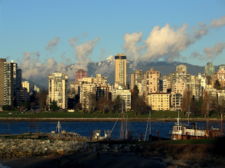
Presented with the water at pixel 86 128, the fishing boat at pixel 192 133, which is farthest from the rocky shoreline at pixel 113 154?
the water at pixel 86 128

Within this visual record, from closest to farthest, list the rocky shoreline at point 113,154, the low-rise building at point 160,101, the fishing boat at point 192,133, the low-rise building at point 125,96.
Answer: the rocky shoreline at point 113,154 → the fishing boat at point 192,133 → the low-rise building at point 125,96 → the low-rise building at point 160,101

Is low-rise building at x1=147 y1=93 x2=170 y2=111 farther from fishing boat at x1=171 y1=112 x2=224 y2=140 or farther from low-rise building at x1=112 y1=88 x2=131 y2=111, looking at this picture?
fishing boat at x1=171 y1=112 x2=224 y2=140

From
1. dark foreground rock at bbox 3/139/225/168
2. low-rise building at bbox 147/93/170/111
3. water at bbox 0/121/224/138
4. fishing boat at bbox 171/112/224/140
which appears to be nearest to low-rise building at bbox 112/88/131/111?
low-rise building at bbox 147/93/170/111

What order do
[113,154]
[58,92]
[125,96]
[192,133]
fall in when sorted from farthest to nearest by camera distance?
[58,92]
[125,96]
[192,133]
[113,154]

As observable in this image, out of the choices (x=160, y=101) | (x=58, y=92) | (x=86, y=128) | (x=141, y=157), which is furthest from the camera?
(x=58, y=92)

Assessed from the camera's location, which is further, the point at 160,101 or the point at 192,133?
the point at 160,101

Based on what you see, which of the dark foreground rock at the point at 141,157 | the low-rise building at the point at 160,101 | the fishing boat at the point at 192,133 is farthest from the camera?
the low-rise building at the point at 160,101

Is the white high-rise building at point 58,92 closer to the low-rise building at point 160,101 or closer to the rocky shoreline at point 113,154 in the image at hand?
the low-rise building at point 160,101

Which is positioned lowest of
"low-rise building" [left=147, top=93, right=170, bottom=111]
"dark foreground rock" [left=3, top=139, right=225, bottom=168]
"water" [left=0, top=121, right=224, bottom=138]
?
"dark foreground rock" [left=3, top=139, right=225, bottom=168]

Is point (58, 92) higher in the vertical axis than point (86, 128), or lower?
higher

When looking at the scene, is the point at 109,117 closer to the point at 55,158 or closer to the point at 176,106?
the point at 176,106

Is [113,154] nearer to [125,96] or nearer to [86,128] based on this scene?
[86,128]

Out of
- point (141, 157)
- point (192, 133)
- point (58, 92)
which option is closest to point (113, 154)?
point (141, 157)

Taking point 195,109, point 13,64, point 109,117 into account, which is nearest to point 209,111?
point 195,109
